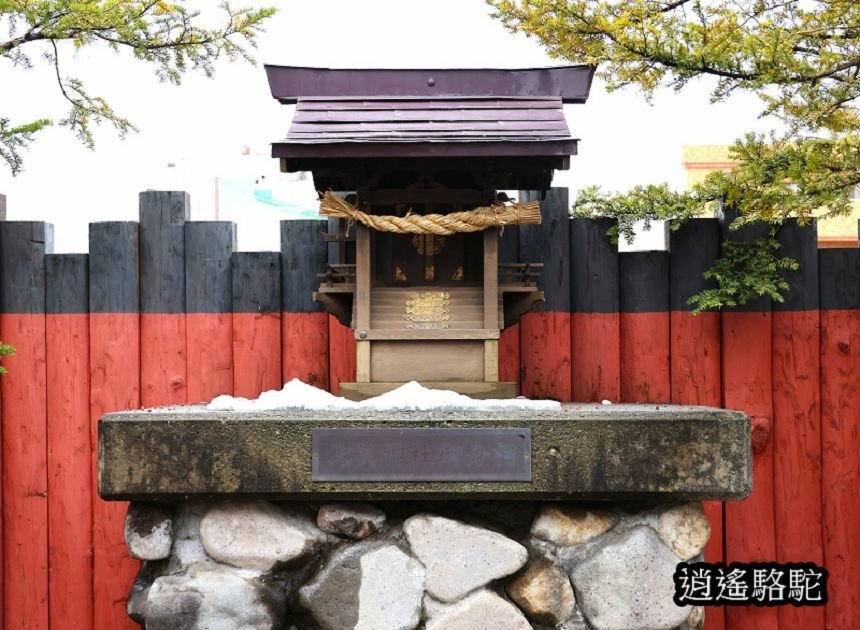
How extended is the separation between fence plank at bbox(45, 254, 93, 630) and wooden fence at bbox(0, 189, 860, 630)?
1 cm

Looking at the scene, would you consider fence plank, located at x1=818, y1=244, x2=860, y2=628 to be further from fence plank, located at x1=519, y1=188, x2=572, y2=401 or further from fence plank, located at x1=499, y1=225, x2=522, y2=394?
fence plank, located at x1=499, y1=225, x2=522, y2=394

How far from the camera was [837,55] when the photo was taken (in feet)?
13.0

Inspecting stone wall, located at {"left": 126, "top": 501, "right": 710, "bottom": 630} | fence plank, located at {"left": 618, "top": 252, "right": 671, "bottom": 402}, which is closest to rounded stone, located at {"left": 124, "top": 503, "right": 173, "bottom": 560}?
stone wall, located at {"left": 126, "top": 501, "right": 710, "bottom": 630}

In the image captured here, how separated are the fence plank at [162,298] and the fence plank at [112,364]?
4cm

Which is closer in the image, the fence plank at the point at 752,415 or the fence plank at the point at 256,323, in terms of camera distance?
the fence plank at the point at 752,415

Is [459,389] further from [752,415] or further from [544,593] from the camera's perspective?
[752,415]

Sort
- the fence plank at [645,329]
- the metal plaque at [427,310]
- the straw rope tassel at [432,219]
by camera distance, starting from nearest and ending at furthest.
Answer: the straw rope tassel at [432,219]
the metal plaque at [427,310]
the fence plank at [645,329]

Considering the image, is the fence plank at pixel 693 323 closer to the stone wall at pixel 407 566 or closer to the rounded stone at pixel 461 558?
the stone wall at pixel 407 566

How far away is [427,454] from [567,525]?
0.64 metres

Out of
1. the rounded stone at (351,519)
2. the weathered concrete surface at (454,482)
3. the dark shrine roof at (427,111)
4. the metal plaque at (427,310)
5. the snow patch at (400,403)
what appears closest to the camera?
the weathered concrete surface at (454,482)

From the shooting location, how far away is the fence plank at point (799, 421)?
4457 mm

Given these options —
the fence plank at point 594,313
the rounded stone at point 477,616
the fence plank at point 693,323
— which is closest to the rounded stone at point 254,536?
the rounded stone at point 477,616

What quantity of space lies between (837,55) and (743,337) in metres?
1.42

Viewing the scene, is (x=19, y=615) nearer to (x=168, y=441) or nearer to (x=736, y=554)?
(x=168, y=441)
